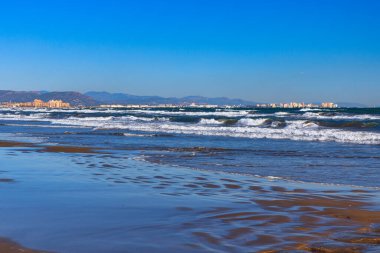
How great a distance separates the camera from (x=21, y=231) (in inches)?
203

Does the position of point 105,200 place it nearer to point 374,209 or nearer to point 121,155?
point 374,209

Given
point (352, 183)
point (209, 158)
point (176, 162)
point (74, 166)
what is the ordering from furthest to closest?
1. point (209, 158)
2. point (176, 162)
3. point (74, 166)
4. point (352, 183)

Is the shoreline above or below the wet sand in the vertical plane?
above

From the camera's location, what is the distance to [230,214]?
20.7 ft

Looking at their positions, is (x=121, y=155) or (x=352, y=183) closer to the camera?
(x=352, y=183)

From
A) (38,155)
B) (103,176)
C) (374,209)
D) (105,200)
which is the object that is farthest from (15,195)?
(38,155)

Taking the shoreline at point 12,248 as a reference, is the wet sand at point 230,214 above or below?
below

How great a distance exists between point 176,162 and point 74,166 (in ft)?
9.19

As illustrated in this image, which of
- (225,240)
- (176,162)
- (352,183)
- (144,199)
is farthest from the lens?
(176,162)

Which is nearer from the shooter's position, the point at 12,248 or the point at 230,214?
the point at 12,248

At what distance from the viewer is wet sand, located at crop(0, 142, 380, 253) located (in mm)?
4898

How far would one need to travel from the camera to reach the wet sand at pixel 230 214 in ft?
16.1

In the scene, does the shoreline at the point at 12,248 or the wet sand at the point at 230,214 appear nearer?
the shoreline at the point at 12,248

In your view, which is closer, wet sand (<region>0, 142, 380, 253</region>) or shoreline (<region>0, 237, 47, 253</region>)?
shoreline (<region>0, 237, 47, 253</region>)
